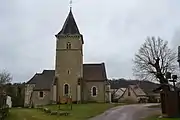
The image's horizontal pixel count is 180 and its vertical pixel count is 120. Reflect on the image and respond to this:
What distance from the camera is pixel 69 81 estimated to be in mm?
53156

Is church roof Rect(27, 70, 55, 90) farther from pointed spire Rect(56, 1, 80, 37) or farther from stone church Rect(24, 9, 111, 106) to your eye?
pointed spire Rect(56, 1, 80, 37)

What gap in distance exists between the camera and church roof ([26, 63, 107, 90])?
54.8 metres

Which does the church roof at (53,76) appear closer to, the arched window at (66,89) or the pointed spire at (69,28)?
the arched window at (66,89)

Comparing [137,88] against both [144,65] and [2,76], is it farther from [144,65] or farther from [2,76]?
[2,76]

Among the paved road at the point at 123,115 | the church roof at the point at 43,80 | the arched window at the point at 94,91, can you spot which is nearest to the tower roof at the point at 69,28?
the church roof at the point at 43,80

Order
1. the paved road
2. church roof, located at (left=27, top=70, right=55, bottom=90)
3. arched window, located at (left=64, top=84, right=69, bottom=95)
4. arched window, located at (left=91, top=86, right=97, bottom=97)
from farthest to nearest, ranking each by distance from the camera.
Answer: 1. church roof, located at (left=27, top=70, right=55, bottom=90)
2. arched window, located at (left=91, top=86, right=97, bottom=97)
3. arched window, located at (left=64, top=84, right=69, bottom=95)
4. the paved road

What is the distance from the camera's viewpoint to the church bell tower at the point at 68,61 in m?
53.0

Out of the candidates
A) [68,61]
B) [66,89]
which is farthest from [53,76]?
[68,61]

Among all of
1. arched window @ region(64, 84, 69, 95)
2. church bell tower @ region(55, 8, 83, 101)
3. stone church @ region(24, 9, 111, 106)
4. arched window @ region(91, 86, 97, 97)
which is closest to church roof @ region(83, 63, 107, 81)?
stone church @ region(24, 9, 111, 106)

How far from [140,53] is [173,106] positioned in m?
22.1

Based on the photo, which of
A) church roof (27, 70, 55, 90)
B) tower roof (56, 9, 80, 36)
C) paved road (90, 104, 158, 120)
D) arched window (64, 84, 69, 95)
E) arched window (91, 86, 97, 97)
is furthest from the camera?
tower roof (56, 9, 80, 36)

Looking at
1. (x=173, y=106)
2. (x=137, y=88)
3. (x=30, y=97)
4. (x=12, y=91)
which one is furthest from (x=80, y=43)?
(x=173, y=106)

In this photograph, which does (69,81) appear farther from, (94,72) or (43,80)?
(43,80)

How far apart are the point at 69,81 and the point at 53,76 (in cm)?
446
